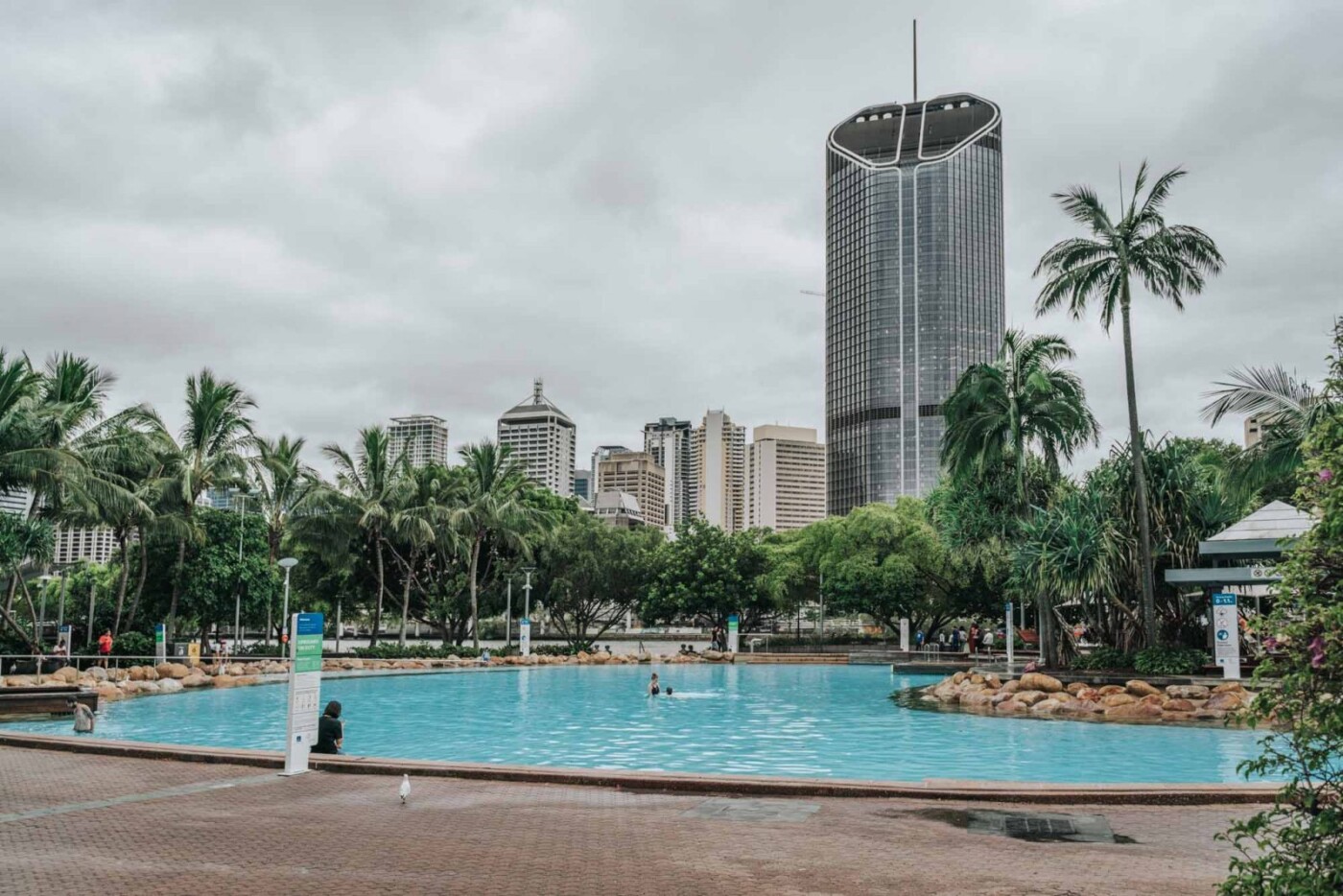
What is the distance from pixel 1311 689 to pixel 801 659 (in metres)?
51.7

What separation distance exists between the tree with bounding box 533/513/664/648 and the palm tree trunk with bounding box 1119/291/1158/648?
3695cm

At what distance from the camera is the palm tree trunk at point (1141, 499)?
29078 millimetres

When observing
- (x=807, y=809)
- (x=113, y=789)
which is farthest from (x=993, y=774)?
(x=113, y=789)

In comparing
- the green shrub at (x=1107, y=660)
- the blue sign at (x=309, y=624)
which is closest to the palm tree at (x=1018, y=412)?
the green shrub at (x=1107, y=660)

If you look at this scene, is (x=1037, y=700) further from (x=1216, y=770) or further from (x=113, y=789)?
(x=113, y=789)

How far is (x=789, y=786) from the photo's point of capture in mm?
13281

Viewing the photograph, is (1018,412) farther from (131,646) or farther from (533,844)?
(131,646)

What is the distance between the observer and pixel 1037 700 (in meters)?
27.9

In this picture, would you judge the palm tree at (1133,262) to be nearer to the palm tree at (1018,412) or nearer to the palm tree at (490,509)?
the palm tree at (1018,412)

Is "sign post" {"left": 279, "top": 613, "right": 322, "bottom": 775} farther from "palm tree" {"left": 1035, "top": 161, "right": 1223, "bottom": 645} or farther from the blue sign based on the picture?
"palm tree" {"left": 1035, "top": 161, "right": 1223, "bottom": 645}

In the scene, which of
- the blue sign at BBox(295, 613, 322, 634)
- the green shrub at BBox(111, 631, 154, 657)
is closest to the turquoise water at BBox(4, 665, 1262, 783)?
the blue sign at BBox(295, 613, 322, 634)

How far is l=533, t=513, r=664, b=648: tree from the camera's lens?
62812 millimetres

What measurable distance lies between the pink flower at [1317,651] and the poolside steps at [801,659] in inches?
2007

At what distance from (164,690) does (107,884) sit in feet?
91.5
